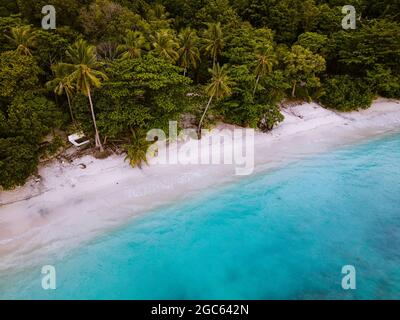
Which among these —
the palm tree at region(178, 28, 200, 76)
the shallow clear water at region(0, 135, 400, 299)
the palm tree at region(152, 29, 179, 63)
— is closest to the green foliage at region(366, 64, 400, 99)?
the shallow clear water at region(0, 135, 400, 299)

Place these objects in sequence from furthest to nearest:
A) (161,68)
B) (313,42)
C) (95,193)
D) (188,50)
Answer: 1. (313,42)
2. (188,50)
3. (161,68)
4. (95,193)

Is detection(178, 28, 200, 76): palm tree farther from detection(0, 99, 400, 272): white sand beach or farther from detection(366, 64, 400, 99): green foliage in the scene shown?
detection(366, 64, 400, 99): green foliage

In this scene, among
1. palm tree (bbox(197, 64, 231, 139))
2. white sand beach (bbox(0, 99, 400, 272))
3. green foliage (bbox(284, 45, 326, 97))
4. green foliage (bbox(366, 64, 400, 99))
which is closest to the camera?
white sand beach (bbox(0, 99, 400, 272))

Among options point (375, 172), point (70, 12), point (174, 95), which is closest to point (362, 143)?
point (375, 172)

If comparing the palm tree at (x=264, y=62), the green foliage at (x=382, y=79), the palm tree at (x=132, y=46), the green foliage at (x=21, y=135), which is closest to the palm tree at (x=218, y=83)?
the palm tree at (x=264, y=62)

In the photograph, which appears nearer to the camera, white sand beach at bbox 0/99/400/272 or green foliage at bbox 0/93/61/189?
white sand beach at bbox 0/99/400/272

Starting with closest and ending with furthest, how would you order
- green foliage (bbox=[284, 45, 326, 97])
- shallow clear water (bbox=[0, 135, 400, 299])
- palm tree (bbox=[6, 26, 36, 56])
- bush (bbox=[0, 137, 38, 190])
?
shallow clear water (bbox=[0, 135, 400, 299]) → bush (bbox=[0, 137, 38, 190]) → palm tree (bbox=[6, 26, 36, 56]) → green foliage (bbox=[284, 45, 326, 97])

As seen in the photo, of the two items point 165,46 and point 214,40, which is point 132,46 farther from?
point 214,40

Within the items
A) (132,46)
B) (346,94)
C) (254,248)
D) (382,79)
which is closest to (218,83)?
(132,46)
